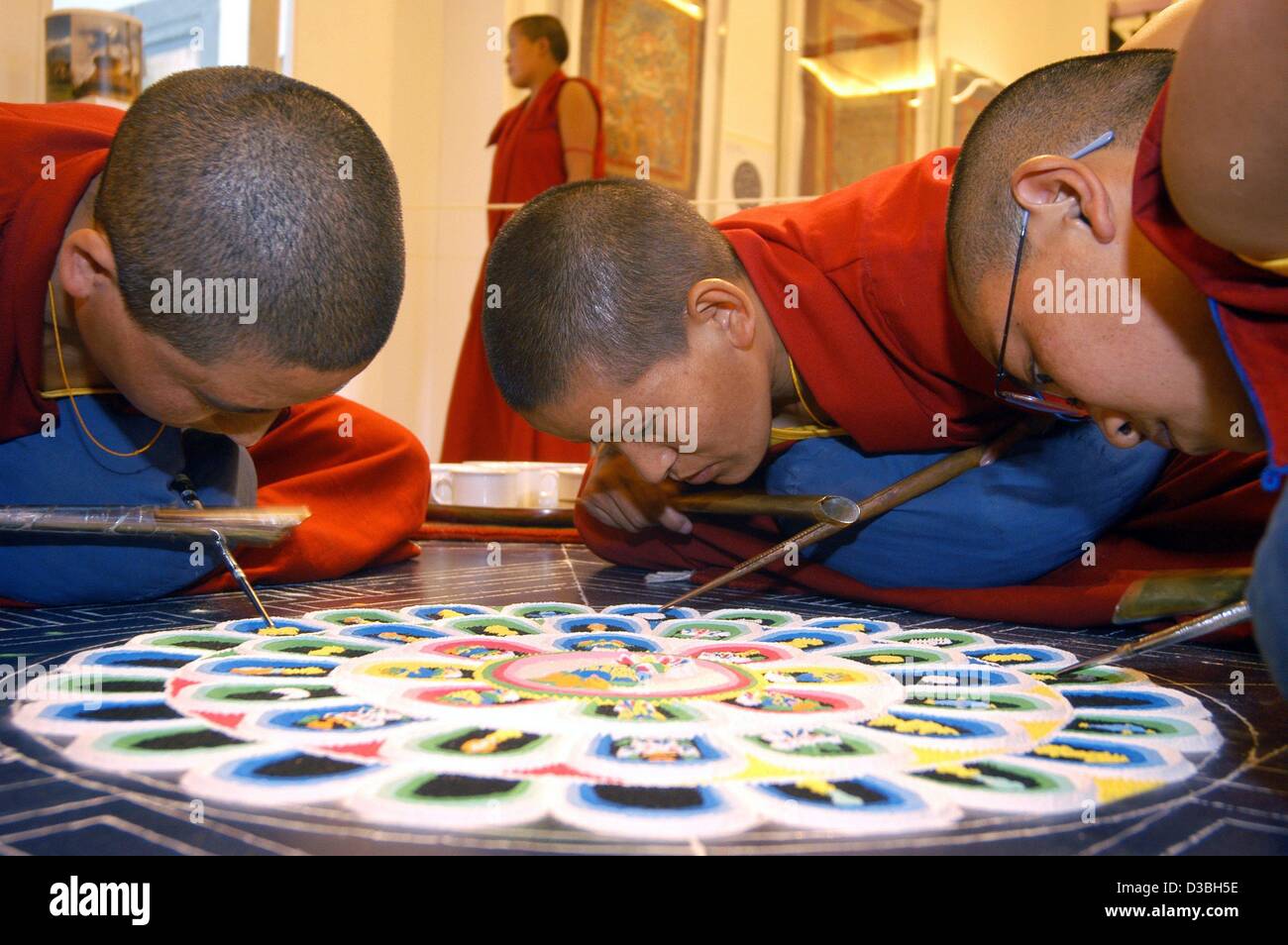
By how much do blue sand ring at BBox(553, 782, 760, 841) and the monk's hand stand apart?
52.4 inches

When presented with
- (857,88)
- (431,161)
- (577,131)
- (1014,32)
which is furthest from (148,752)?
(1014,32)

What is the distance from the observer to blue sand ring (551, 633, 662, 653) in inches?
56.3

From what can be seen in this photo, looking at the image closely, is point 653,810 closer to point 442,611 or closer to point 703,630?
point 703,630

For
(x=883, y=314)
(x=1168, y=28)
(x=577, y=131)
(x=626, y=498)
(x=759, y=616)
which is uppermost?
(x=577, y=131)

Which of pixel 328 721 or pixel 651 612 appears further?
pixel 651 612

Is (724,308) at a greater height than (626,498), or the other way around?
(724,308)

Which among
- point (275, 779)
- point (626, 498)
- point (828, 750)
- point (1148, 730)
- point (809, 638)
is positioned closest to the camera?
point (275, 779)

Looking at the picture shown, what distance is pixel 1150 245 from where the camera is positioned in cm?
119

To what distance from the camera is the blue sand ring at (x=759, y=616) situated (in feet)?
5.61

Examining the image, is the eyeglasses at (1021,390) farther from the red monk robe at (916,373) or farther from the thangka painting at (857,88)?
the thangka painting at (857,88)

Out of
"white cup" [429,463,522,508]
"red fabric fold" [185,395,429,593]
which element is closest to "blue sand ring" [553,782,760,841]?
"red fabric fold" [185,395,429,593]

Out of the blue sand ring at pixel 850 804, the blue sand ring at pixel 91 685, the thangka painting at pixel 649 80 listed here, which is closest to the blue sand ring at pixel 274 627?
the blue sand ring at pixel 91 685

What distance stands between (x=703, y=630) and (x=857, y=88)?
6355mm

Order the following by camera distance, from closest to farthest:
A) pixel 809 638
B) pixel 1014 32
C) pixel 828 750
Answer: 1. pixel 828 750
2. pixel 809 638
3. pixel 1014 32
